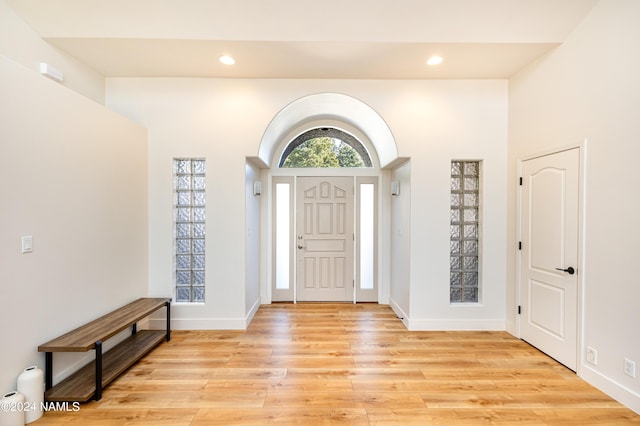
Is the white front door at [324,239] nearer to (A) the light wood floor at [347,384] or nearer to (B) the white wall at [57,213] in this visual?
(A) the light wood floor at [347,384]

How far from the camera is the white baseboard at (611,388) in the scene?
2125 millimetres

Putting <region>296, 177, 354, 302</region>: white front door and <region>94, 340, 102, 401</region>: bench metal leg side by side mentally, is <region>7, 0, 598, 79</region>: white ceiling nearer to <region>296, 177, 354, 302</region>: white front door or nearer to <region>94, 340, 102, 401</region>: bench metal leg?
<region>296, 177, 354, 302</region>: white front door

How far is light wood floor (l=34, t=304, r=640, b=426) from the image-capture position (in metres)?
2.05

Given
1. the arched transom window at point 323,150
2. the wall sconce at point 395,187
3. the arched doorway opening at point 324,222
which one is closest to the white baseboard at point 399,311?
the arched doorway opening at point 324,222

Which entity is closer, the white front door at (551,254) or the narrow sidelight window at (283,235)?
the white front door at (551,254)

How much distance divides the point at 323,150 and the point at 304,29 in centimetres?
219

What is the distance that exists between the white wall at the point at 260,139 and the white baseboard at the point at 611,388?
1.08 meters

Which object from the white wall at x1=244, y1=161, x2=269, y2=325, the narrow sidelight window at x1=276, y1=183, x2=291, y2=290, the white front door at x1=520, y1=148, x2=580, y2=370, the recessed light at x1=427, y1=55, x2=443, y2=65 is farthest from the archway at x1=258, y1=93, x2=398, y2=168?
the white front door at x1=520, y1=148, x2=580, y2=370

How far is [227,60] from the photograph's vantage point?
121 inches

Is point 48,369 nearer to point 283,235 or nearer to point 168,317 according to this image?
point 168,317

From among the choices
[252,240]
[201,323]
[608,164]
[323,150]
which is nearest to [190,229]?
[252,240]

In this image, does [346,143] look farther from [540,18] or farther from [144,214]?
[144,214]

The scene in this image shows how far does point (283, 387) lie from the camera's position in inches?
93.5

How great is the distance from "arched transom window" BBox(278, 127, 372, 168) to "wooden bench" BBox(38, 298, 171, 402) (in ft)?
9.08
